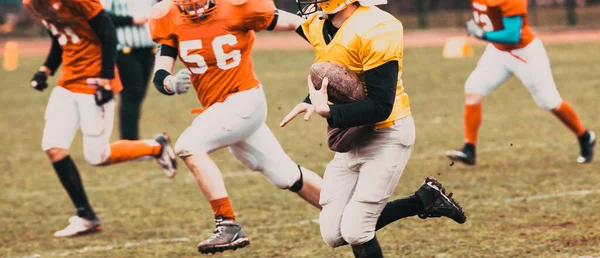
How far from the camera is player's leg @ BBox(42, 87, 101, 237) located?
6773 mm

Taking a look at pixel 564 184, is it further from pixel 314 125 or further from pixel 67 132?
pixel 314 125

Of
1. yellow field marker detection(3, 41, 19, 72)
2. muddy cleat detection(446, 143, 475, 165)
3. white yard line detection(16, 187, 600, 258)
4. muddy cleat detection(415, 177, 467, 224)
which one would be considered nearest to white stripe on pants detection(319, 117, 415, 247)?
muddy cleat detection(415, 177, 467, 224)

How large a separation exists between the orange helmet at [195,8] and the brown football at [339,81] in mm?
1424

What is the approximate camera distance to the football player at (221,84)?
5.75 meters

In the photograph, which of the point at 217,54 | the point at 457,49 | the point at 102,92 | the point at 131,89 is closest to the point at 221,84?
the point at 217,54

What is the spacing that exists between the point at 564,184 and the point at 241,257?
2.99m

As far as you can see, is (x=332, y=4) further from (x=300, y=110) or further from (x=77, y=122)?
(x=77, y=122)

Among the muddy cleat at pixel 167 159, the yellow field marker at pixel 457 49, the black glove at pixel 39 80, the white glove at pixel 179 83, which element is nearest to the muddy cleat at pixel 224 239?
the white glove at pixel 179 83

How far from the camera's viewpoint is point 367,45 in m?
4.51

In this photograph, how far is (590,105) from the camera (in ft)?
40.2

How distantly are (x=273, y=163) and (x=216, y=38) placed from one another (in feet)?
2.69

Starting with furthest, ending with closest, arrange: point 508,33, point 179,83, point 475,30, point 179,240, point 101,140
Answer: point 475,30
point 508,33
point 101,140
point 179,240
point 179,83

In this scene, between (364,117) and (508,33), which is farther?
(508,33)

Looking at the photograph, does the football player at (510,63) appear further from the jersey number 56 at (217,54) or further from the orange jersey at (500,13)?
the jersey number 56 at (217,54)
